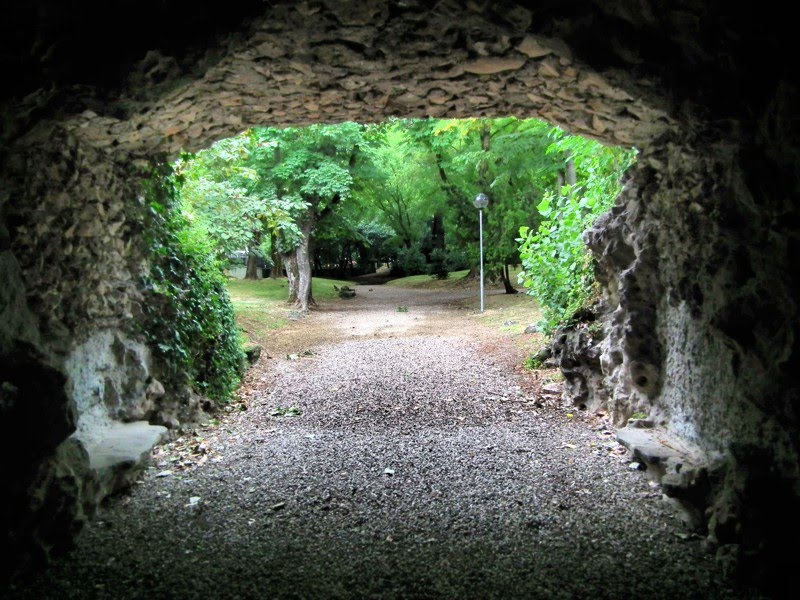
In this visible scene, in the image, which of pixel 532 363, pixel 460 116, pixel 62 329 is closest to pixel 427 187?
pixel 532 363

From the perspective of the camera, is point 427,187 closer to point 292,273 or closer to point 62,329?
point 292,273

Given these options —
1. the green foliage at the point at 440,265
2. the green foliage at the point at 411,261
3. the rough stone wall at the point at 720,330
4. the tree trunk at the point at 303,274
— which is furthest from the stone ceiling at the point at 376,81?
the green foliage at the point at 411,261

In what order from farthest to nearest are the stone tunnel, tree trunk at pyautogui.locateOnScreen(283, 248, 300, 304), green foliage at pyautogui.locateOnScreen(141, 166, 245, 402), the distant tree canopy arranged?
1. tree trunk at pyautogui.locateOnScreen(283, 248, 300, 304)
2. the distant tree canopy
3. green foliage at pyautogui.locateOnScreen(141, 166, 245, 402)
4. the stone tunnel

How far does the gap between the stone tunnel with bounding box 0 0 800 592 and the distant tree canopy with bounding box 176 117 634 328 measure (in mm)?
Answer: 1558

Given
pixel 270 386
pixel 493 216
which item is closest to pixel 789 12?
pixel 270 386

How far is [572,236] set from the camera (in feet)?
20.4

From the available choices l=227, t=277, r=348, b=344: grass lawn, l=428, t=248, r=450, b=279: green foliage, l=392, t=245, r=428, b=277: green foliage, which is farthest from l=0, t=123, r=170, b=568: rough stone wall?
l=392, t=245, r=428, b=277: green foliage

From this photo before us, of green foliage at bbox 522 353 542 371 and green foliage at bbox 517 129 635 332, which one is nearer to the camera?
green foliage at bbox 517 129 635 332

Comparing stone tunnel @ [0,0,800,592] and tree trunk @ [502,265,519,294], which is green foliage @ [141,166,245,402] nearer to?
stone tunnel @ [0,0,800,592]

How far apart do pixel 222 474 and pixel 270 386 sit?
8.54ft

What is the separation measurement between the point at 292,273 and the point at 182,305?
33.5ft

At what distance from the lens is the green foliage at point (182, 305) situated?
4.47 meters

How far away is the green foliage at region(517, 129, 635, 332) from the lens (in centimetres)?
524

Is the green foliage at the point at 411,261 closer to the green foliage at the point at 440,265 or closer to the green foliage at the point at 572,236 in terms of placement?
the green foliage at the point at 440,265
